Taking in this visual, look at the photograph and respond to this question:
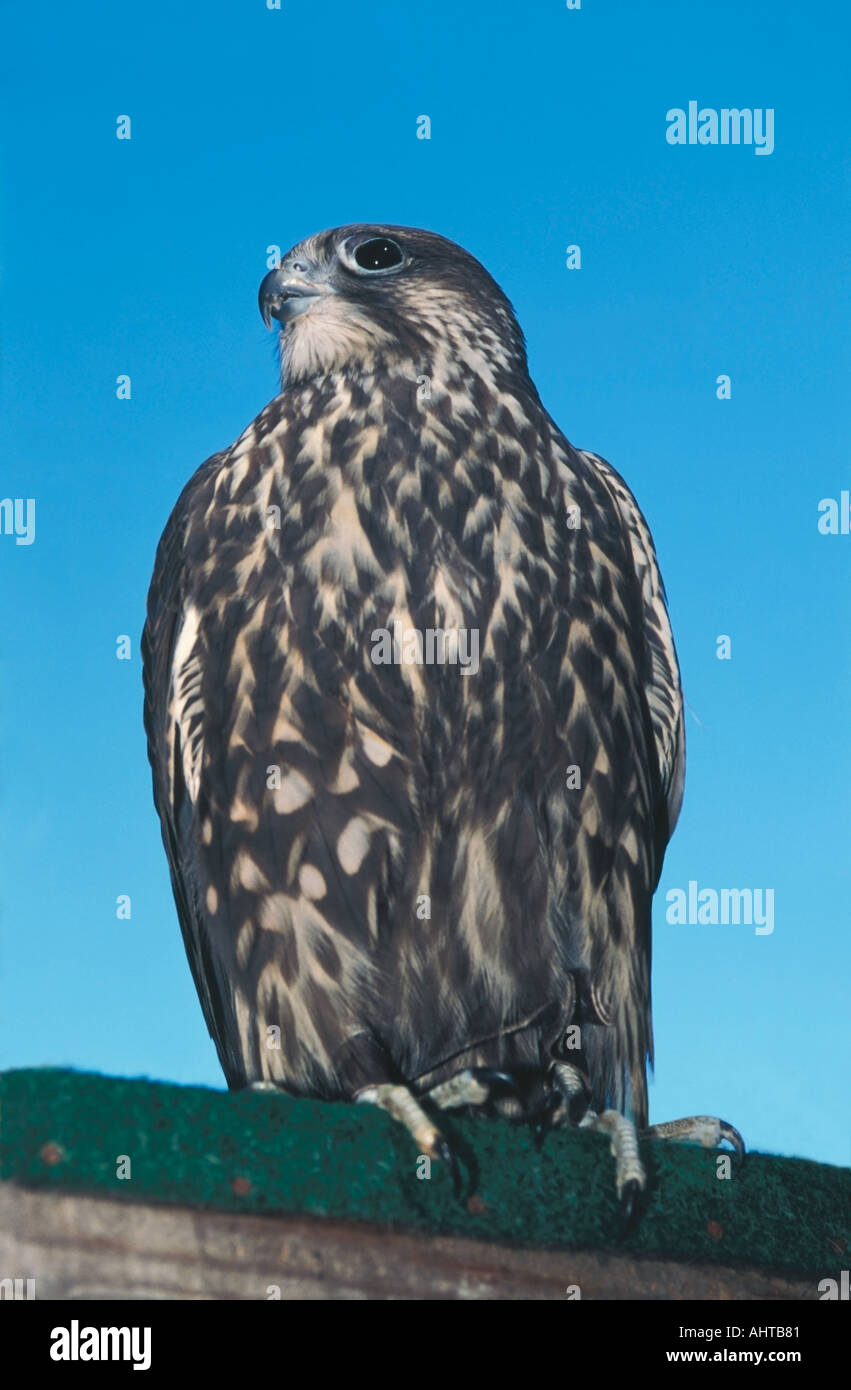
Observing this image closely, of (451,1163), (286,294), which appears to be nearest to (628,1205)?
(451,1163)

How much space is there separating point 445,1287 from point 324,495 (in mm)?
1443

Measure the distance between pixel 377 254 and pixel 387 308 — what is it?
168 millimetres

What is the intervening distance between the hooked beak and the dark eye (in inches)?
4.6

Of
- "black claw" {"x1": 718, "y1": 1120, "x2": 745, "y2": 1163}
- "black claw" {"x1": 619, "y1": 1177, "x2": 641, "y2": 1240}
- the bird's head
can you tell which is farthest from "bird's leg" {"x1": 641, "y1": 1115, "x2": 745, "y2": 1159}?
the bird's head

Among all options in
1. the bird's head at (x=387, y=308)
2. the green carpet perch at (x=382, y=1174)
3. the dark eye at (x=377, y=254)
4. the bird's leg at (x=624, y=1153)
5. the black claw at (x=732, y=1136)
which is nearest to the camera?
the green carpet perch at (x=382, y=1174)

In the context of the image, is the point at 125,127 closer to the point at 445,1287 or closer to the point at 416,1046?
the point at 416,1046

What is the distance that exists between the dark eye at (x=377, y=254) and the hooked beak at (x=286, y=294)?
0.39 feet

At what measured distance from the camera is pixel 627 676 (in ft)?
9.41

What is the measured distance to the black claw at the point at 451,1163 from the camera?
2043 millimetres

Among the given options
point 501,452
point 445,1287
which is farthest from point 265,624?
point 445,1287

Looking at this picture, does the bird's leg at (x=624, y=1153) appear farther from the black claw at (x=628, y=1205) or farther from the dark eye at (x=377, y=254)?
the dark eye at (x=377, y=254)

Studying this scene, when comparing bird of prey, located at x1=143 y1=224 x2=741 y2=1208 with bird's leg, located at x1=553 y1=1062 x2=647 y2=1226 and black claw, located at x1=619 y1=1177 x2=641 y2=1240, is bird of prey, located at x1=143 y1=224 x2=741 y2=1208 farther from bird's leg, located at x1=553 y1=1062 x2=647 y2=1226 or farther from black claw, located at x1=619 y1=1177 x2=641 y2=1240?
black claw, located at x1=619 y1=1177 x2=641 y2=1240

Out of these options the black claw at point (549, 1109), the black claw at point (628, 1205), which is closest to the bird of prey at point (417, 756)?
the black claw at point (549, 1109)

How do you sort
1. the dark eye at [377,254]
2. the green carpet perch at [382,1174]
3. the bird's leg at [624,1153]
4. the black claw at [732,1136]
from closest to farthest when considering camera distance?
the green carpet perch at [382,1174]
the bird's leg at [624,1153]
the black claw at [732,1136]
the dark eye at [377,254]
